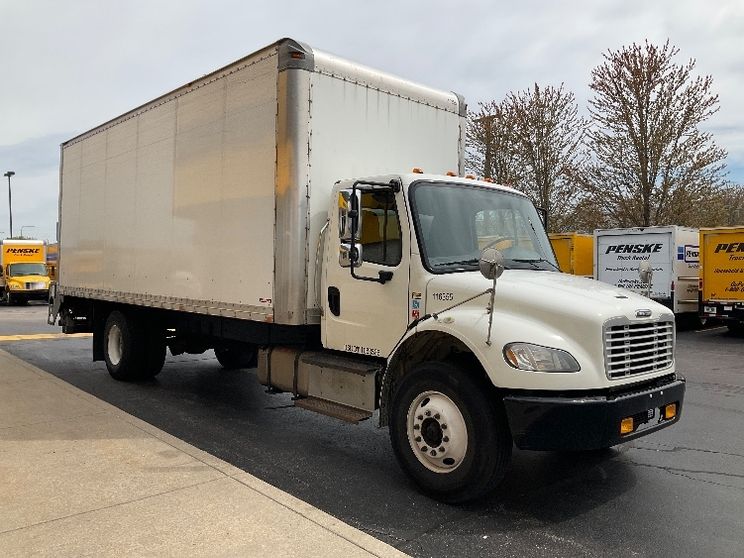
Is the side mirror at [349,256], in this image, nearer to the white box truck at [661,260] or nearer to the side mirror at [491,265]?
the side mirror at [491,265]

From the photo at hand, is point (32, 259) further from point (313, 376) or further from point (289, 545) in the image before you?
point (289, 545)

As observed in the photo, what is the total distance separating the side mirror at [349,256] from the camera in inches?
203

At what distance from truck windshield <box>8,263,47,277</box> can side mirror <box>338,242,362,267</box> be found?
1077 inches

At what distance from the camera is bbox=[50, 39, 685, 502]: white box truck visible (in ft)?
14.1

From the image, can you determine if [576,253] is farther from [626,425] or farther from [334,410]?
[626,425]

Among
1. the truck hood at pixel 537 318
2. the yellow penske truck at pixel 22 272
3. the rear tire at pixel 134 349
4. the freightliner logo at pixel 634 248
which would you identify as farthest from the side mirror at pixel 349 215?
the yellow penske truck at pixel 22 272

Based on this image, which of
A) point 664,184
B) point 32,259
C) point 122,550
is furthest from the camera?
point 32,259

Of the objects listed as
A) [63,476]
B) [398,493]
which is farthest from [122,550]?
[398,493]

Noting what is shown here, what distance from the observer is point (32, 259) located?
2941cm

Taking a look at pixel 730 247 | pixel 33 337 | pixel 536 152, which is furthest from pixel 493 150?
pixel 33 337

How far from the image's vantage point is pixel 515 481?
16.8 feet

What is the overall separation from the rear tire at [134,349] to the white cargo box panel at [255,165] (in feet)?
1.99

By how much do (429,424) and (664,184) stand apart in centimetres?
2377

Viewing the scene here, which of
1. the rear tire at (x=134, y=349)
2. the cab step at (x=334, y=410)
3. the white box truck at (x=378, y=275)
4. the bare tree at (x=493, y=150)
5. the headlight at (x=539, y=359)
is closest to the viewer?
the headlight at (x=539, y=359)
